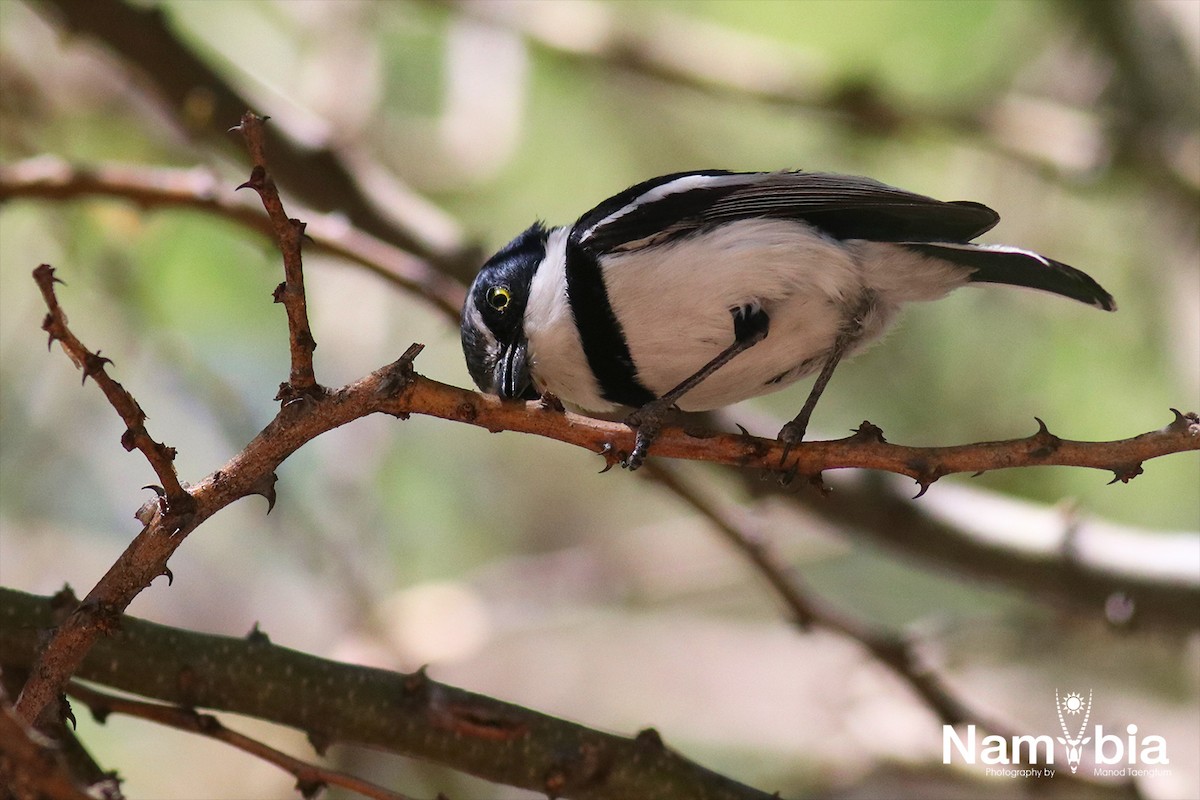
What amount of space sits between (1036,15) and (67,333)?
277 inches

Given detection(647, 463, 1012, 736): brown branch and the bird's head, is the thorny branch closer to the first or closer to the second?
detection(647, 463, 1012, 736): brown branch

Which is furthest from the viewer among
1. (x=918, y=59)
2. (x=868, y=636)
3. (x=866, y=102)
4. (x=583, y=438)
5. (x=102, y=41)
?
(x=918, y=59)

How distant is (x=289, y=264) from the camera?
2242mm

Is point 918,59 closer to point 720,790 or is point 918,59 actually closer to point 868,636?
point 868,636

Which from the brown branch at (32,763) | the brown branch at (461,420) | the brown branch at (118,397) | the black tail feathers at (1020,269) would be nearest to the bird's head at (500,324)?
the brown branch at (461,420)

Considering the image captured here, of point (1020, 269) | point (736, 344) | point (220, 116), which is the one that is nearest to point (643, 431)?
point (736, 344)

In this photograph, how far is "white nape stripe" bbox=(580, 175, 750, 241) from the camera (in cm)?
378

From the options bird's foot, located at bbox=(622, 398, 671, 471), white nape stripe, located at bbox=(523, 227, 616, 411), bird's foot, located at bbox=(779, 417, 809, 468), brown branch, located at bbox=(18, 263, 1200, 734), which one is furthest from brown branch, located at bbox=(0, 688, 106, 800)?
white nape stripe, located at bbox=(523, 227, 616, 411)

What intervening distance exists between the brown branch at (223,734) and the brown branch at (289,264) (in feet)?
2.60

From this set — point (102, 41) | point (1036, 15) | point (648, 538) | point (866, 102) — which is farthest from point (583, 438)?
point (1036, 15)

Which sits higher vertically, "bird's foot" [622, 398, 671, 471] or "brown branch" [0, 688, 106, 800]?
"bird's foot" [622, 398, 671, 471]

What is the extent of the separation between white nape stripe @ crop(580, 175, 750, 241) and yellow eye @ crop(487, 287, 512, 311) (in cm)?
34

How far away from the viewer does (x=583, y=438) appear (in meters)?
2.68

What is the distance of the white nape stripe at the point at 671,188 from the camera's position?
3.78m
